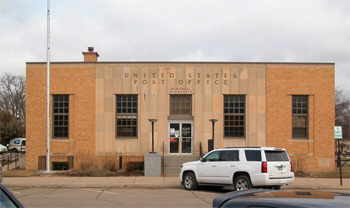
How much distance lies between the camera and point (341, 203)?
A: 331 centimetres

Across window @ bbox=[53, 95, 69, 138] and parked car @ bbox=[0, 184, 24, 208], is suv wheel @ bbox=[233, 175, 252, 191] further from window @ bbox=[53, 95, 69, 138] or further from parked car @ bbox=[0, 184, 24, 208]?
window @ bbox=[53, 95, 69, 138]

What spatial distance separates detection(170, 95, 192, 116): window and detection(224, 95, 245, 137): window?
246cm

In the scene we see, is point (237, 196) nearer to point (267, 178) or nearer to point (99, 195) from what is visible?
point (267, 178)

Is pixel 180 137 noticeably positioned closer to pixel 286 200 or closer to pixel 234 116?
pixel 234 116

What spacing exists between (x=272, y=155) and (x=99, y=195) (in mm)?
6790

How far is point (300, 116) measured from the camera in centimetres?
2489

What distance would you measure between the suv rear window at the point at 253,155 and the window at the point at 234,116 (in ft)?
34.8

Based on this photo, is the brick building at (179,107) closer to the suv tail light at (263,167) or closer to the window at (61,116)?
the window at (61,116)

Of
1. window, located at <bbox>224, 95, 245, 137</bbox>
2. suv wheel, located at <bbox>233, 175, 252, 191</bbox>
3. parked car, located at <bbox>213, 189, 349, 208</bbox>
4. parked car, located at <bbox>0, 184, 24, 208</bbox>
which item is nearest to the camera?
parked car, located at <bbox>213, 189, 349, 208</bbox>

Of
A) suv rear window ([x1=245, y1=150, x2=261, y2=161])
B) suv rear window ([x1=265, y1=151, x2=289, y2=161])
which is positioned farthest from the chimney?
suv rear window ([x1=265, y1=151, x2=289, y2=161])

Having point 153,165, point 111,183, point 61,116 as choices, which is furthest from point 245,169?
point 61,116

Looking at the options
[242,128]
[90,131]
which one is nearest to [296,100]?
[242,128]

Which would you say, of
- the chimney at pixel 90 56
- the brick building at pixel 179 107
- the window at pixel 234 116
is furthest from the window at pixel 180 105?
the chimney at pixel 90 56

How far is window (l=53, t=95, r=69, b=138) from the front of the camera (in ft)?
80.7
